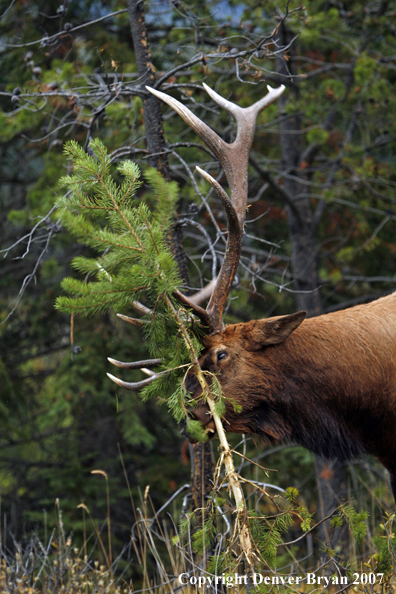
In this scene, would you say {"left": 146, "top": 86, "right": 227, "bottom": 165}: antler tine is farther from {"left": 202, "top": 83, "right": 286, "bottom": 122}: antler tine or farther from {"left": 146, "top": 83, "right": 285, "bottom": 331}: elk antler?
{"left": 202, "top": 83, "right": 286, "bottom": 122}: antler tine

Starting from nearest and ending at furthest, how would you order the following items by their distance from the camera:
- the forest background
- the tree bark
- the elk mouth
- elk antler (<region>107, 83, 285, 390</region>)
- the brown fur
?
1. the elk mouth
2. elk antler (<region>107, 83, 285, 390</region>)
3. the brown fur
4. the tree bark
5. the forest background

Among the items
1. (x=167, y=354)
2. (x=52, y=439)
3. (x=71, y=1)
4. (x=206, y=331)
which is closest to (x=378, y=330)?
(x=206, y=331)

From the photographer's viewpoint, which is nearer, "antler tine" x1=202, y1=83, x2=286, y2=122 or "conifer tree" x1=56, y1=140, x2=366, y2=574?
"conifer tree" x1=56, y1=140, x2=366, y2=574

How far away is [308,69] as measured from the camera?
321 inches

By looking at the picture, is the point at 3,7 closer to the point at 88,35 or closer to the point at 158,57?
the point at 88,35

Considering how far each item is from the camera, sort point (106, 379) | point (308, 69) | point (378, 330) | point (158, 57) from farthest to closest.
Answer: point (308, 69), point (158, 57), point (106, 379), point (378, 330)

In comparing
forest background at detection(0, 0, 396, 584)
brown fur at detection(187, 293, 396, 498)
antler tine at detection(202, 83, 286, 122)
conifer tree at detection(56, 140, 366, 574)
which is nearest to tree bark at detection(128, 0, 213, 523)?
antler tine at detection(202, 83, 286, 122)

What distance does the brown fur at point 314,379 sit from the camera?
3125mm

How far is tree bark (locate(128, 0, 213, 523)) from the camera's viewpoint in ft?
12.2

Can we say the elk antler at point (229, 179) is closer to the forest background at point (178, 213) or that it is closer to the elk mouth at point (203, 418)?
the elk mouth at point (203, 418)

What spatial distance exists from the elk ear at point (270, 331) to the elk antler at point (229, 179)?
188mm

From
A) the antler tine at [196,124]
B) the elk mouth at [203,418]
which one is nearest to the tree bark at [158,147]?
the antler tine at [196,124]

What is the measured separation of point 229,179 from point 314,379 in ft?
4.20

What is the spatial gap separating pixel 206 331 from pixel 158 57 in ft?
15.3
